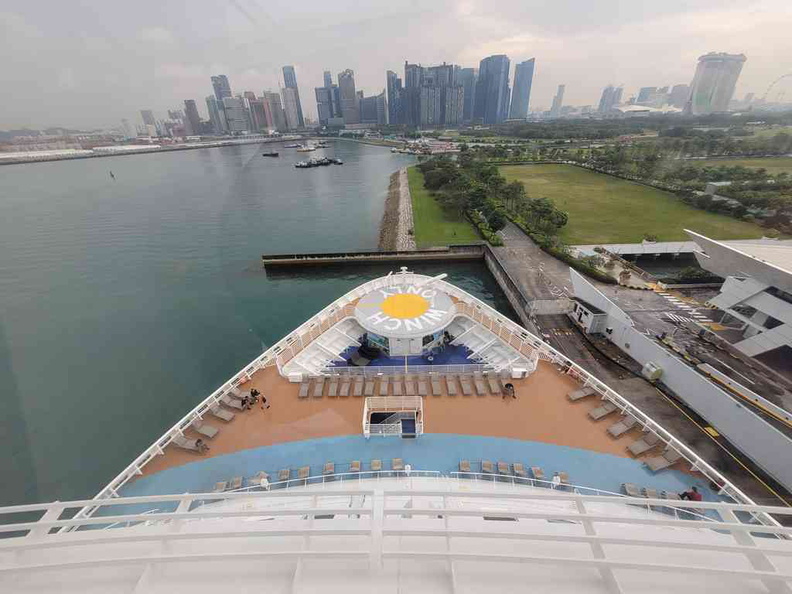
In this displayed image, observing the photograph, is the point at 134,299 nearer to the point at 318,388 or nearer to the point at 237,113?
the point at 318,388

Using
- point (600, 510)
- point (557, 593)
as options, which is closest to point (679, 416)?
point (600, 510)

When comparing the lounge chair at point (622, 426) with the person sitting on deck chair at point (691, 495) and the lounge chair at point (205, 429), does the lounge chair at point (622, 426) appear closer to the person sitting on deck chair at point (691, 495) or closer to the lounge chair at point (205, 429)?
the person sitting on deck chair at point (691, 495)

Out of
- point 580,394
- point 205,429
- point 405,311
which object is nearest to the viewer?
point 205,429

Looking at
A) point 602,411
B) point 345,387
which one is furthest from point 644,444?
point 345,387

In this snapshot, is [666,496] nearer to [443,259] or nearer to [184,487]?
[184,487]

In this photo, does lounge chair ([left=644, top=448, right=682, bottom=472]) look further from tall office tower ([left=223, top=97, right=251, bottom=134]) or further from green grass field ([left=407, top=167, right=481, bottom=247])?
tall office tower ([left=223, top=97, right=251, bottom=134])

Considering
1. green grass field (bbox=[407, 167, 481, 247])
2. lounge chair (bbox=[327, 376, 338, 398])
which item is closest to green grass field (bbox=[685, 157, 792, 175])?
green grass field (bbox=[407, 167, 481, 247])
